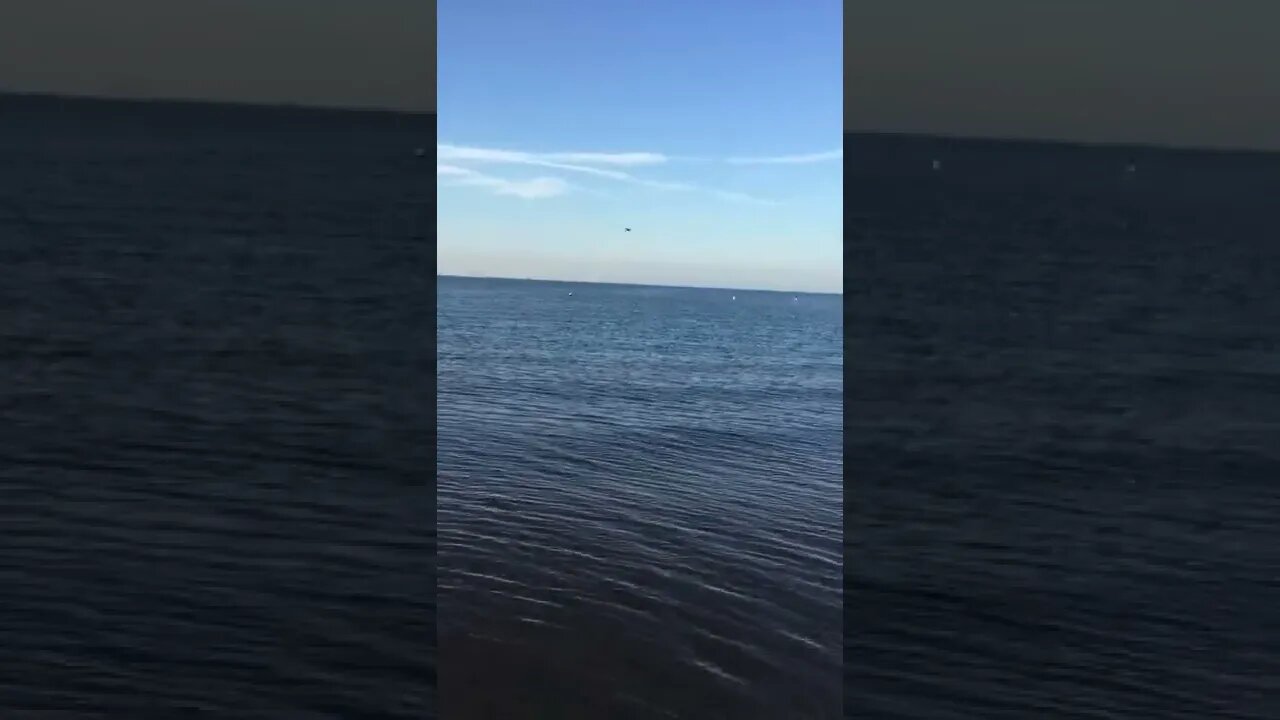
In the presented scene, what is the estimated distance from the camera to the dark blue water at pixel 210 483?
5.88 metres

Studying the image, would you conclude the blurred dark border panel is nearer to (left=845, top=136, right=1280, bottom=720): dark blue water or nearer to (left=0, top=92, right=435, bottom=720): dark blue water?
(left=0, top=92, right=435, bottom=720): dark blue water

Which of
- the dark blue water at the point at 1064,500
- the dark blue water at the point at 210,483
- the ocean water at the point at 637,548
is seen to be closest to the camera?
the dark blue water at the point at 210,483

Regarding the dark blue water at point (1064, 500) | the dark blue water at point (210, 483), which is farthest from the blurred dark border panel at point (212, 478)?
the dark blue water at point (1064, 500)

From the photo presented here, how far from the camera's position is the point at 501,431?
13867 millimetres

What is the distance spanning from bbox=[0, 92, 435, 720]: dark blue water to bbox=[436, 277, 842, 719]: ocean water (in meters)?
0.47

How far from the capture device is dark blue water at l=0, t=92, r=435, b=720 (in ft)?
19.3

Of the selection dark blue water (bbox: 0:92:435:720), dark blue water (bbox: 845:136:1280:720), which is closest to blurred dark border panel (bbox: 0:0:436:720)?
dark blue water (bbox: 0:92:435:720)

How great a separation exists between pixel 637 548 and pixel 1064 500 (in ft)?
15.5

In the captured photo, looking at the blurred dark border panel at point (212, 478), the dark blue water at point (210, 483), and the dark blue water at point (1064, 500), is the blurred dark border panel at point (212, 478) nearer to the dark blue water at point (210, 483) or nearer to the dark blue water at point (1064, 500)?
the dark blue water at point (210, 483)

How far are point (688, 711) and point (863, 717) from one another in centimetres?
108

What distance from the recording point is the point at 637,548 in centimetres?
871

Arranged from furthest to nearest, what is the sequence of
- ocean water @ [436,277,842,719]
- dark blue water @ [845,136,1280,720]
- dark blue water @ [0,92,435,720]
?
dark blue water @ [845,136,1280,720], ocean water @ [436,277,842,719], dark blue water @ [0,92,435,720]

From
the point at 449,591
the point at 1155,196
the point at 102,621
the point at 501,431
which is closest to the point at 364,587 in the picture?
the point at 449,591

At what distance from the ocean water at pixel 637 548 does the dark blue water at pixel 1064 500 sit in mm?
548
